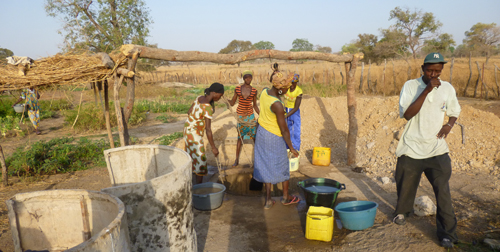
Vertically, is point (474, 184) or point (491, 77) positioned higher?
point (491, 77)

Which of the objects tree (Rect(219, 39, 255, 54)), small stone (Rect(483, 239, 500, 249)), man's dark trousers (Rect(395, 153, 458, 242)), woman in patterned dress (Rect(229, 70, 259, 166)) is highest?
tree (Rect(219, 39, 255, 54))

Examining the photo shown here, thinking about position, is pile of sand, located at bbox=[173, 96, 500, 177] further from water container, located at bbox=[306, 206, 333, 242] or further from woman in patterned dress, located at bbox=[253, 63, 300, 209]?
water container, located at bbox=[306, 206, 333, 242]

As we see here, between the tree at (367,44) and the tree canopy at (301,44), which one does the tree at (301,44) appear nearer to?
the tree canopy at (301,44)

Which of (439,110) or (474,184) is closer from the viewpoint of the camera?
(439,110)

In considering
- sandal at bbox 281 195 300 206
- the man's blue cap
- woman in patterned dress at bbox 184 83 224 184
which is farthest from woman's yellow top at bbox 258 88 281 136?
the man's blue cap

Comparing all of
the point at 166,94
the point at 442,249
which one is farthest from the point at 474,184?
the point at 166,94

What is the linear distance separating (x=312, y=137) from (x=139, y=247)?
5.54 meters

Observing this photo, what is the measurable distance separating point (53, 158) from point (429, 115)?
19.4 feet

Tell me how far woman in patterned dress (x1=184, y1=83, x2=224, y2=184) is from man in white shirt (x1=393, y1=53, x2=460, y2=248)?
2225mm

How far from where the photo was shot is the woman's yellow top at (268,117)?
11.6 feet

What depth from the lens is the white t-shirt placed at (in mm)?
2854

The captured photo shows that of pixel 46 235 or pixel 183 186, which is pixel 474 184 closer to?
pixel 183 186

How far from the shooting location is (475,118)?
5.91 m

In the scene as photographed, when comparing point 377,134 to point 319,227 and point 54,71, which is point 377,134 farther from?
point 54,71
